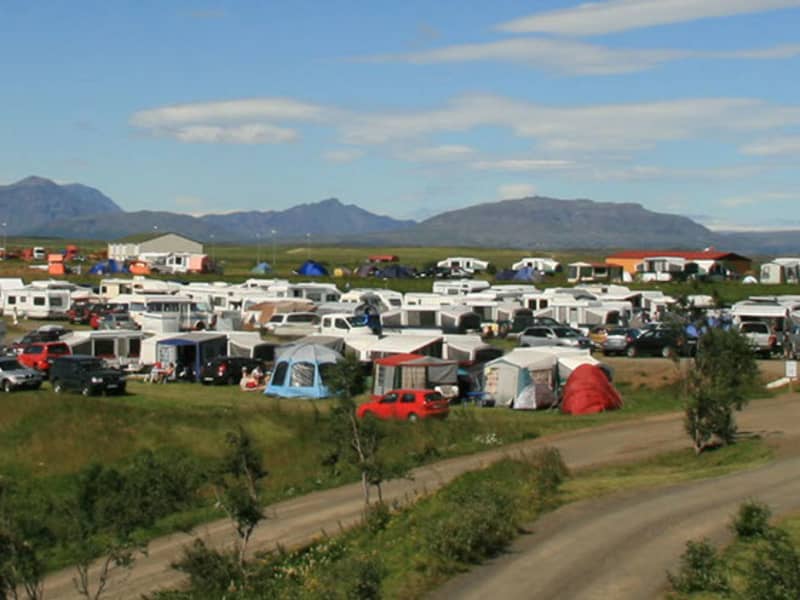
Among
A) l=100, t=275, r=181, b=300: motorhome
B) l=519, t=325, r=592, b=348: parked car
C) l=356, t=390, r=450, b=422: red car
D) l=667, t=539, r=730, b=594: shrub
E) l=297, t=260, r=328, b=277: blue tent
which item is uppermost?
l=297, t=260, r=328, b=277: blue tent

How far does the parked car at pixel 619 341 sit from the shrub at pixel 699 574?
29.6 m

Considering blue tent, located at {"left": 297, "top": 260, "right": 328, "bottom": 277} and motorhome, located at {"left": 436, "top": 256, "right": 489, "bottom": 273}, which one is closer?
Answer: blue tent, located at {"left": 297, "top": 260, "right": 328, "bottom": 277}

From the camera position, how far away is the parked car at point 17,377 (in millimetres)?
34188

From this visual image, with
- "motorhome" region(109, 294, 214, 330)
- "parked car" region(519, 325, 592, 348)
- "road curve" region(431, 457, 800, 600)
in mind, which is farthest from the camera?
"motorhome" region(109, 294, 214, 330)

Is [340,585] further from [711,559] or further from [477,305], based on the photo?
[477,305]

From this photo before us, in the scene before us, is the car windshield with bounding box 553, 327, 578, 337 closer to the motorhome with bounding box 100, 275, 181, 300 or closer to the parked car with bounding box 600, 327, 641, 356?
the parked car with bounding box 600, 327, 641, 356

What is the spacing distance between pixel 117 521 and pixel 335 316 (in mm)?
31509

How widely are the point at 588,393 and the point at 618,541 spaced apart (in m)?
16.5

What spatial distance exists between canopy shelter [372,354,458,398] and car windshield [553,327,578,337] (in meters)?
11.6

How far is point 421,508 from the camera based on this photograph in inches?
717

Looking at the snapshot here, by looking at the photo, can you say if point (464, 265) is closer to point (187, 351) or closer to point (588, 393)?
point (187, 351)

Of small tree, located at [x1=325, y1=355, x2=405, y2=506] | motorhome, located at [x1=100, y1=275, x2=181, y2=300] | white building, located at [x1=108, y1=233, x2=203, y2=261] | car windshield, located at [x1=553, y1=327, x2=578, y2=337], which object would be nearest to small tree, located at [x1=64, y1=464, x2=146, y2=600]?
small tree, located at [x1=325, y1=355, x2=405, y2=506]

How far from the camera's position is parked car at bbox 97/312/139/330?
162 ft

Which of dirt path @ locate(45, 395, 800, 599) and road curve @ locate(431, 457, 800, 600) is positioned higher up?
road curve @ locate(431, 457, 800, 600)
